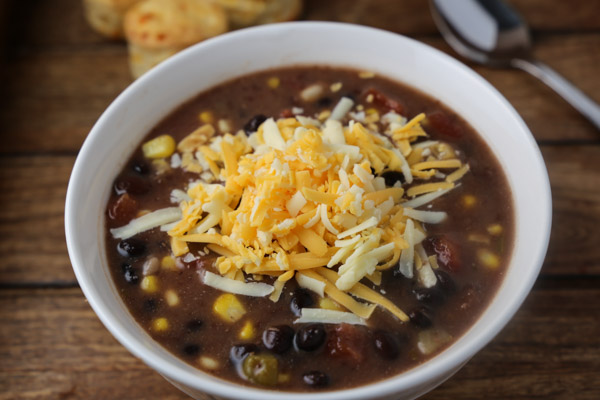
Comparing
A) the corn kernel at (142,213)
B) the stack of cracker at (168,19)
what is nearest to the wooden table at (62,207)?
the stack of cracker at (168,19)

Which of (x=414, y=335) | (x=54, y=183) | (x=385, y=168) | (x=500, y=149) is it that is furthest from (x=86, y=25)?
(x=414, y=335)

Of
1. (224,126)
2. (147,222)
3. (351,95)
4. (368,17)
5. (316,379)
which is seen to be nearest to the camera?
(316,379)

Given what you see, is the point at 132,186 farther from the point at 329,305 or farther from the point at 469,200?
the point at 469,200

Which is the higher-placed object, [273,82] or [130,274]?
[273,82]

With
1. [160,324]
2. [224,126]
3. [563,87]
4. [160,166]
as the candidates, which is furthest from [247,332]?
[563,87]

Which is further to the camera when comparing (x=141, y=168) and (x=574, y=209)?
(x=574, y=209)

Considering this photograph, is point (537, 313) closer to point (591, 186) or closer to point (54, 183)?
point (591, 186)
